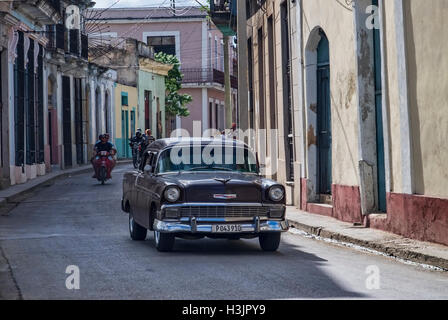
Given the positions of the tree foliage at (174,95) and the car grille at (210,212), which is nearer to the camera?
the car grille at (210,212)

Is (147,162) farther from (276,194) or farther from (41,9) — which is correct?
(41,9)

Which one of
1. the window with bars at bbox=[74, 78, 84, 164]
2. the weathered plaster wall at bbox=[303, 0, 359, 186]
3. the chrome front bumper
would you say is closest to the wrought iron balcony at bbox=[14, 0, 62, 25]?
the window with bars at bbox=[74, 78, 84, 164]

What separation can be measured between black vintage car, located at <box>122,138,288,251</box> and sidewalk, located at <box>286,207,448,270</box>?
5.06 feet

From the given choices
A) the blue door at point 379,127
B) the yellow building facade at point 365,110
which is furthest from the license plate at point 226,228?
the blue door at point 379,127

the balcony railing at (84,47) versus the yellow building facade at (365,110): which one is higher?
the balcony railing at (84,47)

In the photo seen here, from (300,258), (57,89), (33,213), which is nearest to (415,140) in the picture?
(300,258)

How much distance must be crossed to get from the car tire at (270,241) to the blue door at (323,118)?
263 inches

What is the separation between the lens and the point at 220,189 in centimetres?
1251

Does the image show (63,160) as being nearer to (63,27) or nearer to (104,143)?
(63,27)

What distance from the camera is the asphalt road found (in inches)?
361

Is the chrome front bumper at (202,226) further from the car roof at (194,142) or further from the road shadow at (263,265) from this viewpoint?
the car roof at (194,142)

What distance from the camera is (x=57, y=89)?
39188mm

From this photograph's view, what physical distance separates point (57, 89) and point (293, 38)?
19.0 metres

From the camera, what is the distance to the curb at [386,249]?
11836mm
